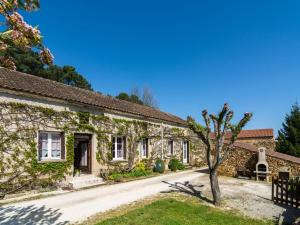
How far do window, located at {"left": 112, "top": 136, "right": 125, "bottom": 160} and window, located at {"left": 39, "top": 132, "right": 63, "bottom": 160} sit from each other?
4.31 metres

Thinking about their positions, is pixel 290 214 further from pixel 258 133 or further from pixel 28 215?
pixel 258 133

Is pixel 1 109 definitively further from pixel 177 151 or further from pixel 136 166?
pixel 177 151

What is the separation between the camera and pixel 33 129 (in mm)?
11844

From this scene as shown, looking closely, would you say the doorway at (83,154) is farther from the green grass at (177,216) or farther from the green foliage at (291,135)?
the green foliage at (291,135)

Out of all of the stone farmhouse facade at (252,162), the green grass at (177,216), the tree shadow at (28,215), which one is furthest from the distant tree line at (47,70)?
the green grass at (177,216)

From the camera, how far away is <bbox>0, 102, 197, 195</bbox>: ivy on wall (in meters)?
10.8

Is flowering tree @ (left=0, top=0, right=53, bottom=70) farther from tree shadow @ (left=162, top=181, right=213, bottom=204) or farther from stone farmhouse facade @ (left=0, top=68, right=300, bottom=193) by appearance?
tree shadow @ (left=162, top=181, right=213, bottom=204)

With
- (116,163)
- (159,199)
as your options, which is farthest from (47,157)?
(159,199)

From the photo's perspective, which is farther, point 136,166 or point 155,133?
point 155,133

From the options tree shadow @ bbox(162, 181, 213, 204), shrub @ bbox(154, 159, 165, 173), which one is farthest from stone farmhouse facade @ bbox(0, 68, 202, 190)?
tree shadow @ bbox(162, 181, 213, 204)

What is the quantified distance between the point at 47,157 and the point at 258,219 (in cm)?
1000

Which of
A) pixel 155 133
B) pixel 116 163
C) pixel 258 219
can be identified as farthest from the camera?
pixel 155 133

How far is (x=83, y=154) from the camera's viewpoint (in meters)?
15.4

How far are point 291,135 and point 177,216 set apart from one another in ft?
77.5
